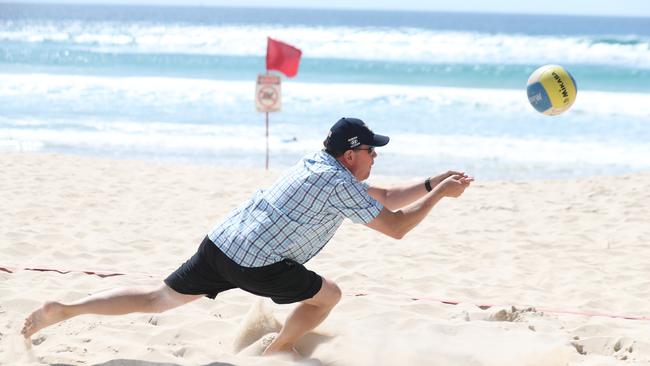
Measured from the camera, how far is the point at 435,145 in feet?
43.9

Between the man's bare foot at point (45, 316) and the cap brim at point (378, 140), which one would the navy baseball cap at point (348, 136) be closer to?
the cap brim at point (378, 140)

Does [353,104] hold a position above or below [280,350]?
above

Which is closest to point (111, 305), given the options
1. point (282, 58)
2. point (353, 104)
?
point (282, 58)

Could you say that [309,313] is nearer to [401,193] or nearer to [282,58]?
[401,193]

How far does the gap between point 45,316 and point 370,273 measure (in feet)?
8.37

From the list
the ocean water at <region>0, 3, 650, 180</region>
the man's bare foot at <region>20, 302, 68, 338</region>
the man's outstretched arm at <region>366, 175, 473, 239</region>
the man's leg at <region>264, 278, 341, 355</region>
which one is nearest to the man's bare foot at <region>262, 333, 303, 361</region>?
the man's leg at <region>264, 278, 341, 355</region>

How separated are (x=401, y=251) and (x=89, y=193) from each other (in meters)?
3.35

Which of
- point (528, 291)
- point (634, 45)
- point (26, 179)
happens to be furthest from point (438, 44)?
point (528, 291)

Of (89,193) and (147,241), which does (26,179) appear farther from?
(147,241)

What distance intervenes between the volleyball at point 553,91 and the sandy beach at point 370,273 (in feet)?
3.88

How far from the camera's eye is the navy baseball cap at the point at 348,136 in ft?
11.3

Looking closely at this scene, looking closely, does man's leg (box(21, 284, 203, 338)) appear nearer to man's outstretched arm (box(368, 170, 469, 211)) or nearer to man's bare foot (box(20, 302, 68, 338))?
man's bare foot (box(20, 302, 68, 338))

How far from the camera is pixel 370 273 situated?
5.65 m

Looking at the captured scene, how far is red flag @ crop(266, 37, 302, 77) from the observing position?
10938mm
